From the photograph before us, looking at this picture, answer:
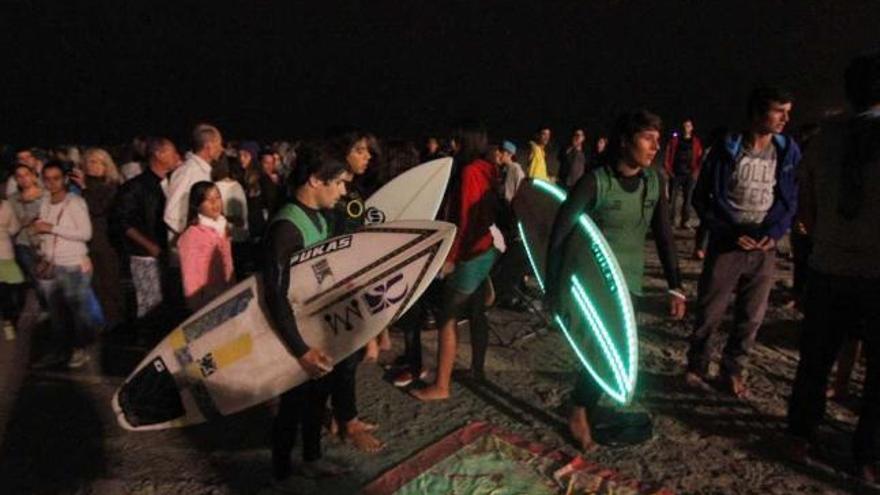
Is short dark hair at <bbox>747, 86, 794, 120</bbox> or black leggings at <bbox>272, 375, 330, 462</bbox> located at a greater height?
short dark hair at <bbox>747, 86, 794, 120</bbox>

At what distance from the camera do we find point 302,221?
289cm

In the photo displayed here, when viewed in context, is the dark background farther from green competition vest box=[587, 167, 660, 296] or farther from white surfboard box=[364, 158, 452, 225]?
green competition vest box=[587, 167, 660, 296]

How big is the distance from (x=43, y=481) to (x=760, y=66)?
15.0 m

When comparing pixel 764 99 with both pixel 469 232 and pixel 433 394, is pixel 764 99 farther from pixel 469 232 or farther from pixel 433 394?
pixel 433 394

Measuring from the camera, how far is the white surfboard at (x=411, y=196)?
4.65 m

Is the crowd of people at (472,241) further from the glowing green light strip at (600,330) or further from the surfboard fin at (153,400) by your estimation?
the surfboard fin at (153,400)

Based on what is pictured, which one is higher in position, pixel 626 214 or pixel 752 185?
pixel 752 185

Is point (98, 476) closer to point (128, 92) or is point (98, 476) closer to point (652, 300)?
point (652, 300)

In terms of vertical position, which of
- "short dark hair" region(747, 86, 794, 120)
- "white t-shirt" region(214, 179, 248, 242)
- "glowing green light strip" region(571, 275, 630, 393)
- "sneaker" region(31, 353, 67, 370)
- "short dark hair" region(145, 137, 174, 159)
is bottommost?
"sneaker" region(31, 353, 67, 370)

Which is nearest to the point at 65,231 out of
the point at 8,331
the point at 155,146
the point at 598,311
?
the point at 155,146

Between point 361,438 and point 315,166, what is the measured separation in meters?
1.60

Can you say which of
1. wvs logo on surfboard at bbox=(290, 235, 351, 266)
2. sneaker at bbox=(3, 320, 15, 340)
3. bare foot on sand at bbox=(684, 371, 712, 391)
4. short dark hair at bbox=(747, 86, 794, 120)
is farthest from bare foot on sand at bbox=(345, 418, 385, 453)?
sneaker at bbox=(3, 320, 15, 340)

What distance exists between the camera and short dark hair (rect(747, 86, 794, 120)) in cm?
355

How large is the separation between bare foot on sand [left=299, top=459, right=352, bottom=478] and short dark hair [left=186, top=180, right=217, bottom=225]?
1.84m
